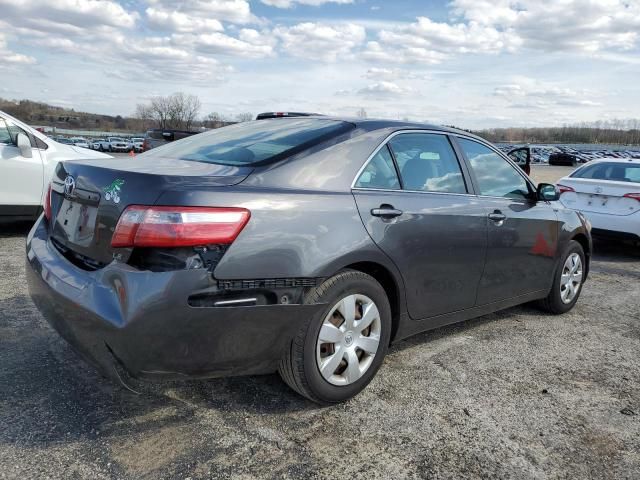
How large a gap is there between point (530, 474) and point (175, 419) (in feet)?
5.62

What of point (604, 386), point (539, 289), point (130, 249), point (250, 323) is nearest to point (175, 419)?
point (250, 323)

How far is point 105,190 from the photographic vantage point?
2.60 metres

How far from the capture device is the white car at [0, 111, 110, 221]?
681cm

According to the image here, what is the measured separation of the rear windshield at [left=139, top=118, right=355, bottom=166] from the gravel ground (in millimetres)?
1315

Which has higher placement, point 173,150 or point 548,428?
point 173,150

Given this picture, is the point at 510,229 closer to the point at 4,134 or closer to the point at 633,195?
the point at 633,195

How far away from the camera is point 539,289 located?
4.56 m

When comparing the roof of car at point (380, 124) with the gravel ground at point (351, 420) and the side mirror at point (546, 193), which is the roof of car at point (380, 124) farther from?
the gravel ground at point (351, 420)

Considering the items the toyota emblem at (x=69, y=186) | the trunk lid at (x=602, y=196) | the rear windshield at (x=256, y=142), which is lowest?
the trunk lid at (x=602, y=196)

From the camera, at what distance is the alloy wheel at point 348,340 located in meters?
2.86

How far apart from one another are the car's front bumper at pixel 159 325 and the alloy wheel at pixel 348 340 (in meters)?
0.20

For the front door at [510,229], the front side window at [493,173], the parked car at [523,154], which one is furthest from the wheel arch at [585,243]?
the front side window at [493,173]

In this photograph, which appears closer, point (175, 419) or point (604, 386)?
point (175, 419)

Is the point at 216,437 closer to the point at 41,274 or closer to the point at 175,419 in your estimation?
the point at 175,419
